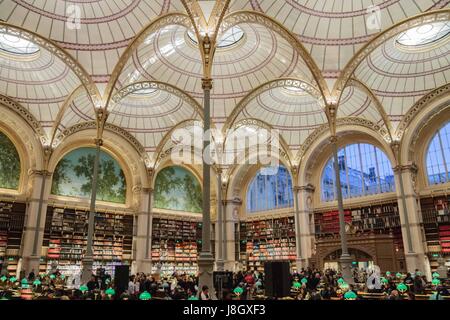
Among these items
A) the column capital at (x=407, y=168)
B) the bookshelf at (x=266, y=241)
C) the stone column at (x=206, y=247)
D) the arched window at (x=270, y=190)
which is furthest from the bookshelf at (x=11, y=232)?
the column capital at (x=407, y=168)

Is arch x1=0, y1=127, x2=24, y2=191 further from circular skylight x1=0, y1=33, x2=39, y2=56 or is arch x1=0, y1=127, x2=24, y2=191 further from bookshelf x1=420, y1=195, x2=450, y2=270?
bookshelf x1=420, y1=195, x2=450, y2=270

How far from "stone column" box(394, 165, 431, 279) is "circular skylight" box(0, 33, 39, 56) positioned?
20.6m

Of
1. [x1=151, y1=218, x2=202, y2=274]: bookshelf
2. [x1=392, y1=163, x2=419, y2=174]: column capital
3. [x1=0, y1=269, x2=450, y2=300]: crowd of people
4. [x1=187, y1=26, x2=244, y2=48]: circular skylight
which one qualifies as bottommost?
[x1=0, y1=269, x2=450, y2=300]: crowd of people

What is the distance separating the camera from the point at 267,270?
33.2 feet

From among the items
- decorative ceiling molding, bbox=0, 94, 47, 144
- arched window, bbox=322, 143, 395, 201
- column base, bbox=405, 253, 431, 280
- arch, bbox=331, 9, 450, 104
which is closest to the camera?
arch, bbox=331, 9, 450, 104

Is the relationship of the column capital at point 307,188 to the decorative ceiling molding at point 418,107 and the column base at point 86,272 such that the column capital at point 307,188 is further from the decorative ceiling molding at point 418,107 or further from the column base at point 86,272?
the column base at point 86,272

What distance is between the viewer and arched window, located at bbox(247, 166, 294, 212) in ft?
85.8

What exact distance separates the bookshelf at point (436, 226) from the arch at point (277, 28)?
9.16m

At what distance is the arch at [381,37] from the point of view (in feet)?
41.2

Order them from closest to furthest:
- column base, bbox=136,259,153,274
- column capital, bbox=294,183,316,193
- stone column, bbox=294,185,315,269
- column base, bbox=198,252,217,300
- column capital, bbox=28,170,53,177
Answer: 1. column base, bbox=198,252,217,300
2. column capital, bbox=28,170,53,177
3. column base, bbox=136,259,153,274
4. stone column, bbox=294,185,315,269
5. column capital, bbox=294,183,316,193

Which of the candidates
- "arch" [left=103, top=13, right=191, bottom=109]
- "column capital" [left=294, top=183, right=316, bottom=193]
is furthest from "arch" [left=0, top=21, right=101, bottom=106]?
"column capital" [left=294, top=183, right=316, bottom=193]

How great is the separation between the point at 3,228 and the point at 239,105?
47.2 feet

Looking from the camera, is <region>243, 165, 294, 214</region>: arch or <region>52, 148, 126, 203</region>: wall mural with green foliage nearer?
<region>52, 148, 126, 203</region>: wall mural with green foliage

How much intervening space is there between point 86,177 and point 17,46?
8818mm
